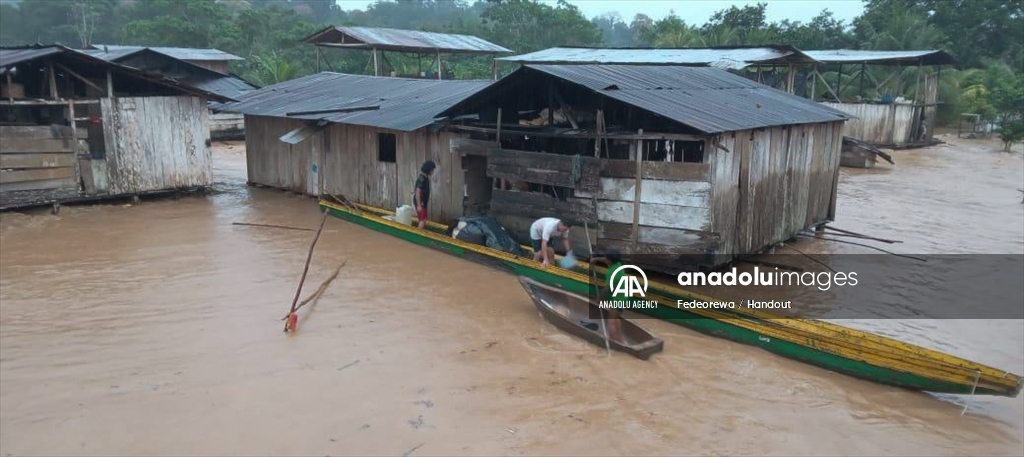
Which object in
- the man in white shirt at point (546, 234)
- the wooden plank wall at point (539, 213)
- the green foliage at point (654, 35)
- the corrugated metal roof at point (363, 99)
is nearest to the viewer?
the man in white shirt at point (546, 234)

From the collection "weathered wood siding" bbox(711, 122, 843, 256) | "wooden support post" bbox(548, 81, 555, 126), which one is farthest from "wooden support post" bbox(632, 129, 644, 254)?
"wooden support post" bbox(548, 81, 555, 126)

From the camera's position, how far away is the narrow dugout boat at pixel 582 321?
7.64 m

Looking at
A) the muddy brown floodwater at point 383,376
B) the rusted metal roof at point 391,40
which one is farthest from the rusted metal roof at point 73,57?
the rusted metal roof at point 391,40

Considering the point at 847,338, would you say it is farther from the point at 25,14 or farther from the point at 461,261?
the point at 25,14

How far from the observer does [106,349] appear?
7.54 meters

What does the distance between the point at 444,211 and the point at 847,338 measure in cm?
744

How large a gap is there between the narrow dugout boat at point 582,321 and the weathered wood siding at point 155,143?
32.2ft

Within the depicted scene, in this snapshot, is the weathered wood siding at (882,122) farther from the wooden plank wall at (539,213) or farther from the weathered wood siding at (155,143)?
the weathered wood siding at (155,143)

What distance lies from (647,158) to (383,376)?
5.50 m

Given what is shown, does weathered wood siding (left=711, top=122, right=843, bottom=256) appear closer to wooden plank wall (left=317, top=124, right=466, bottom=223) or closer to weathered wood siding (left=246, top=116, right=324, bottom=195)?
wooden plank wall (left=317, top=124, right=466, bottom=223)

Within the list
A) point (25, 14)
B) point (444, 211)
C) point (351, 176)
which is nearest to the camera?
point (444, 211)

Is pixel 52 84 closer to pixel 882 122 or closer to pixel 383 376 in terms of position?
pixel 383 376

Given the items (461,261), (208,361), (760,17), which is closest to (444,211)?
(461,261)

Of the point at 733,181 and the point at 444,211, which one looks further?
the point at 444,211
